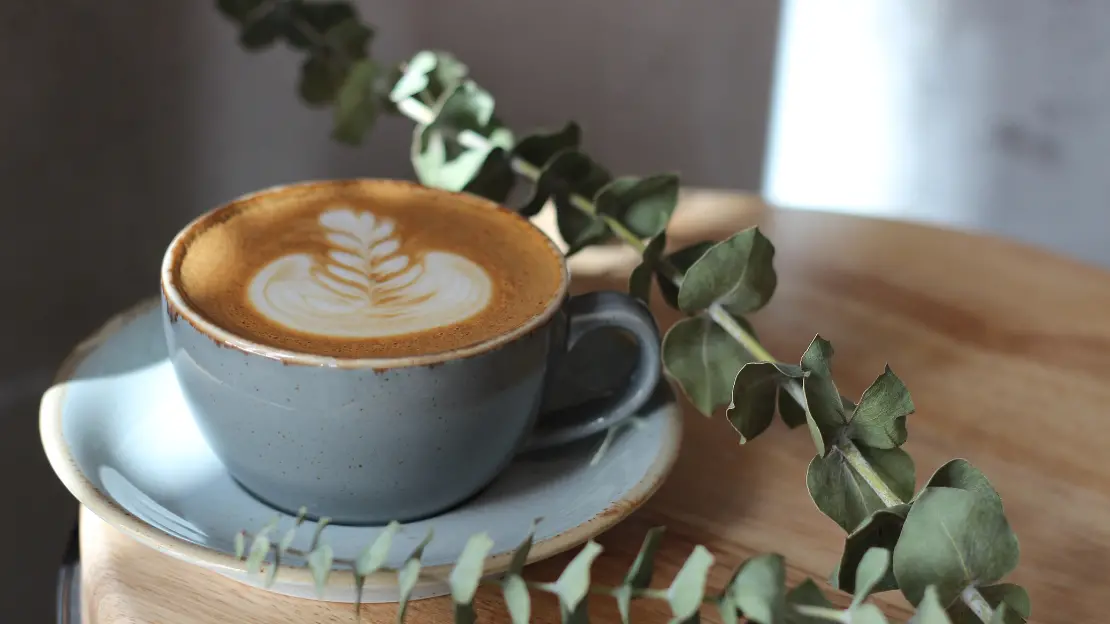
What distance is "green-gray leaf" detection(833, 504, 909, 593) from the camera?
0.34 metres

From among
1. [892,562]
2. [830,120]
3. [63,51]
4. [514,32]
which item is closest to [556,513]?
[892,562]

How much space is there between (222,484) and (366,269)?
110mm

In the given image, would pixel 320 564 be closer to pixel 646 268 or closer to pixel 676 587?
pixel 676 587

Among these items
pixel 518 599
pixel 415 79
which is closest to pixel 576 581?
pixel 518 599

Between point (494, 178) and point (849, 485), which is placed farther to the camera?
point (494, 178)

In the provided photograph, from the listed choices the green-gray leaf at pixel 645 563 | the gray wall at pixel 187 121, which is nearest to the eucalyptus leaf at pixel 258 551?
the green-gray leaf at pixel 645 563

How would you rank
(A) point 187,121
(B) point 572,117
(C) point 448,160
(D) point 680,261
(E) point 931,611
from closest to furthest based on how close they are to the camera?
1. (E) point 931,611
2. (D) point 680,261
3. (C) point 448,160
4. (A) point 187,121
5. (B) point 572,117

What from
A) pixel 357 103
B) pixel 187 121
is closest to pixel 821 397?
pixel 357 103

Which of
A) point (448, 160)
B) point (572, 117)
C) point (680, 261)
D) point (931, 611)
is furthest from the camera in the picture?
point (572, 117)

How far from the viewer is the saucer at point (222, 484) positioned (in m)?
0.37

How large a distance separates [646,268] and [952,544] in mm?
201

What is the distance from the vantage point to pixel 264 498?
421 millimetres

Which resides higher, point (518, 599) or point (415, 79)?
point (415, 79)

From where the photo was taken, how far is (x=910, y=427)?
21.5 inches
